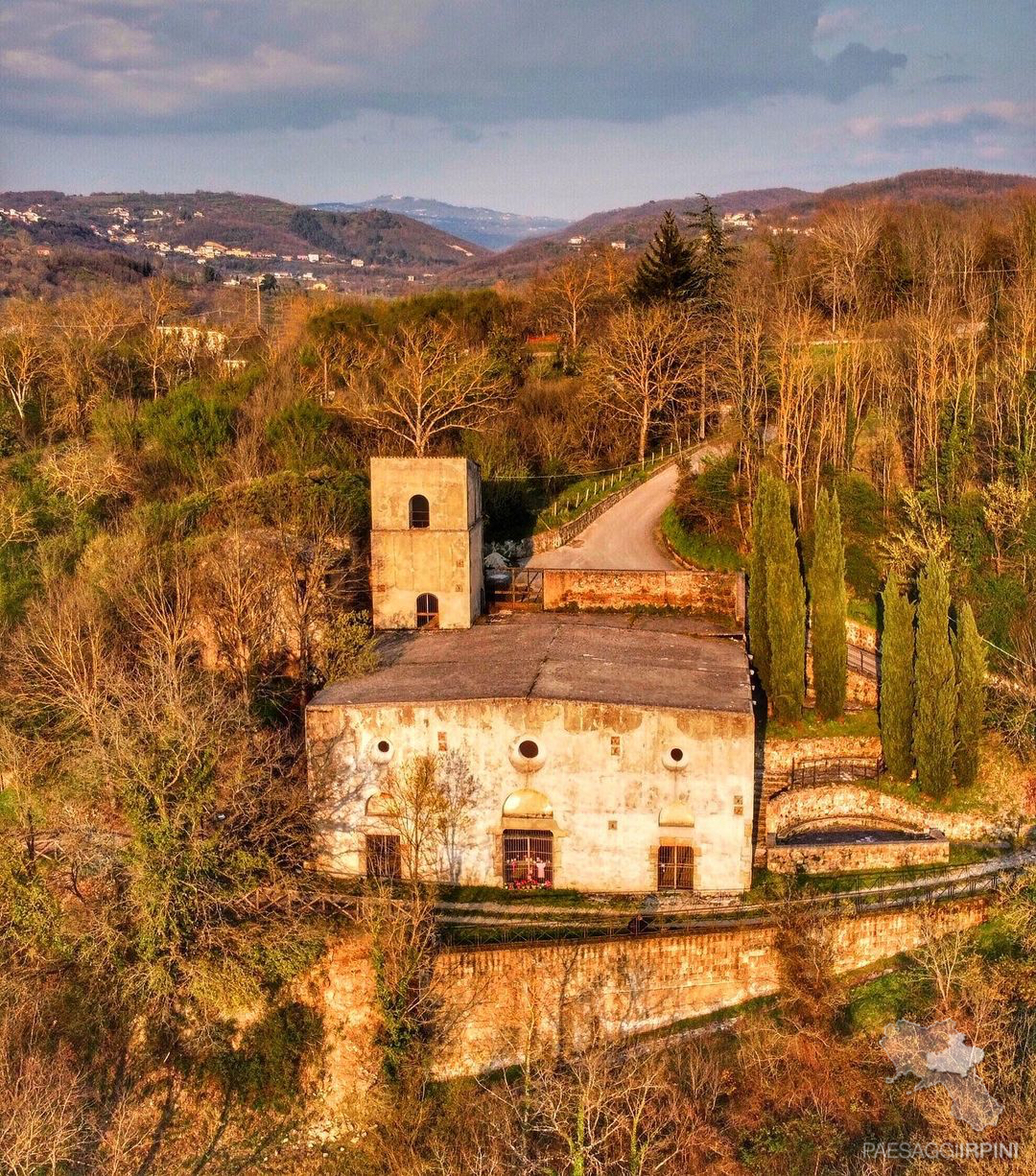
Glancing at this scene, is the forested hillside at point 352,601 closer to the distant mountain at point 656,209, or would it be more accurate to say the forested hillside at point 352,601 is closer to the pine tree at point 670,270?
the pine tree at point 670,270

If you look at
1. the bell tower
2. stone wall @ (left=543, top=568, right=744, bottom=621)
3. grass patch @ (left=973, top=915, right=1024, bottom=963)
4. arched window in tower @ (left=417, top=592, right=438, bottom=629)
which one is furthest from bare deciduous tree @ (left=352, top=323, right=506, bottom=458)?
grass patch @ (left=973, top=915, right=1024, bottom=963)

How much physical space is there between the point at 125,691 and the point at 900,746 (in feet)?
60.7

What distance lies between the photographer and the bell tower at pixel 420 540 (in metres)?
27.7

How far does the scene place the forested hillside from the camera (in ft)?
61.1

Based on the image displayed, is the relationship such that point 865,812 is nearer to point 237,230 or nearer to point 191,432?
point 191,432

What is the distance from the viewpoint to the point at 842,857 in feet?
73.6

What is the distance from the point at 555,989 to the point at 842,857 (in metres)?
7.18

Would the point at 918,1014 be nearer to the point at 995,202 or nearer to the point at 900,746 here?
the point at 900,746

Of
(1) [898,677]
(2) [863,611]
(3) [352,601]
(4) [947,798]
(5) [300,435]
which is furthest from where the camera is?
(5) [300,435]

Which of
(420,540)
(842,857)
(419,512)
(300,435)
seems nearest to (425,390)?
(300,435)

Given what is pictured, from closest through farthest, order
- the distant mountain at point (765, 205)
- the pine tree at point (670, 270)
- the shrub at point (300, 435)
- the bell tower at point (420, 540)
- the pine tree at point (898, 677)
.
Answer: the pine tree at point (898, 677) < the bell tower at point (420, 540) < the shrub at point (300, 435) < the pine tree at point (670, 270) < the distant mountain at point (765, 205)

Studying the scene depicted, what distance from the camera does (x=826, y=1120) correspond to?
Result: 704 inches

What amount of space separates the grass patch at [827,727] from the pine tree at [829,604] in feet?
1.76

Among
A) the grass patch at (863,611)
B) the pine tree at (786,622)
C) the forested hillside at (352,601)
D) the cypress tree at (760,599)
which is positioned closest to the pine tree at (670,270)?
the forested hillside at (352,601)
